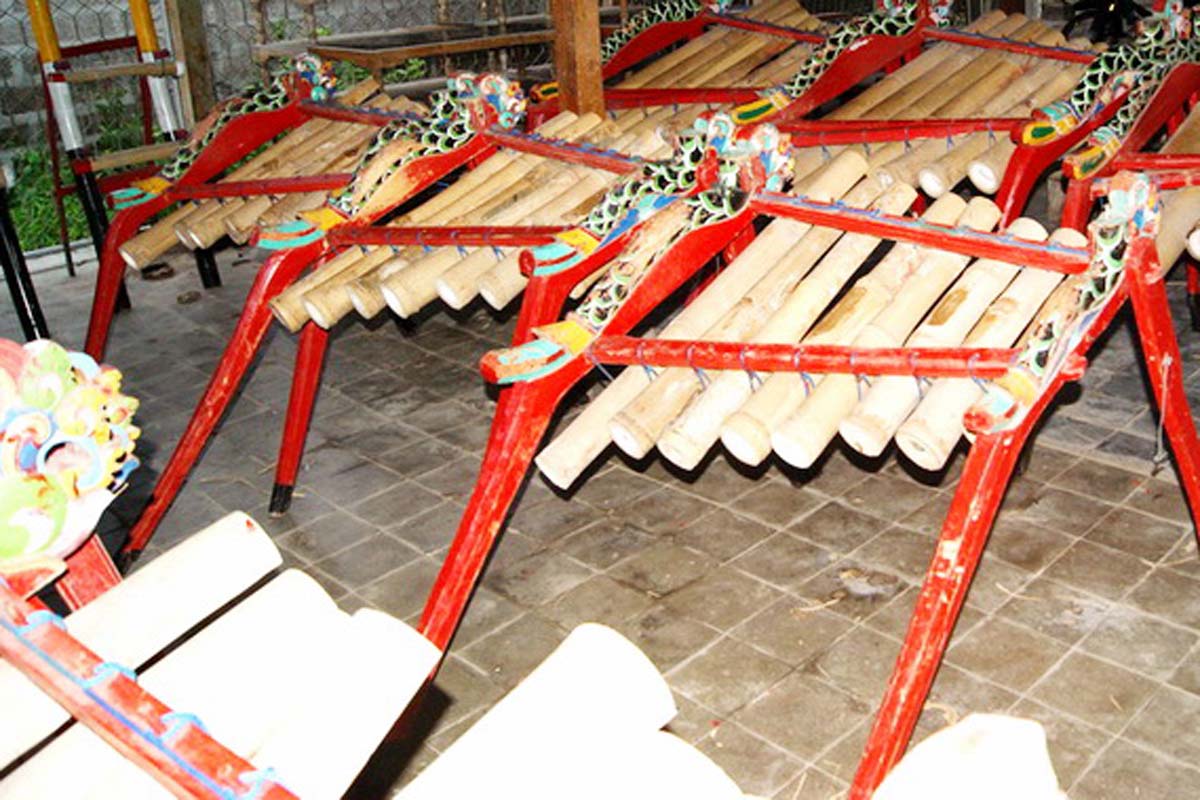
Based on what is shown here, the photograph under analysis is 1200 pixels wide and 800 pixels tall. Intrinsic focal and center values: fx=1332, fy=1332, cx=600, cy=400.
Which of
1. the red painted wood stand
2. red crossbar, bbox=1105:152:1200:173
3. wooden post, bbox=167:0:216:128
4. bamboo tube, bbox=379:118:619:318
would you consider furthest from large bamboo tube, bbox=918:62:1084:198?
wooden post, bbox=167:0:216:128

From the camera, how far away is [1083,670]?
11.6 feet

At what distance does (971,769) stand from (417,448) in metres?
4.01

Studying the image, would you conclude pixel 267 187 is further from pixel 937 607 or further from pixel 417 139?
pixel 937 607

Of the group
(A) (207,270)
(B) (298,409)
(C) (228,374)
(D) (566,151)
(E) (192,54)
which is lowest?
(A) (207,270)

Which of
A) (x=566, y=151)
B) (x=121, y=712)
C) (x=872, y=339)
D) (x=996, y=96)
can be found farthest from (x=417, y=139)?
(x=121, y=712)

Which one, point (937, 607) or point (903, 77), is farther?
point (903, 77)

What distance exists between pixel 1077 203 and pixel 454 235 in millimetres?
2023

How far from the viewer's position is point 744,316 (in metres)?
3.47

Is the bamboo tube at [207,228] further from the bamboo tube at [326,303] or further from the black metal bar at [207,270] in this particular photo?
the black metal bar at [207,270]

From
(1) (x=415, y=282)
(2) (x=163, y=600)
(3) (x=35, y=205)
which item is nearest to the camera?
(2) (x=163, y=600)

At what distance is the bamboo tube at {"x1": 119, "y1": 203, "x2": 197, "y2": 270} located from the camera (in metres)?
5.15

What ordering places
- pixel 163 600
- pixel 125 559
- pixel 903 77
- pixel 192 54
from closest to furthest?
pixel 163 600 → pixel 125 559 → pixel 903 77 → pixel 192 54

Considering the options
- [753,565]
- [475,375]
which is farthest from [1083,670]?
[475,375]

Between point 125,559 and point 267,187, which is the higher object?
point 267,187
